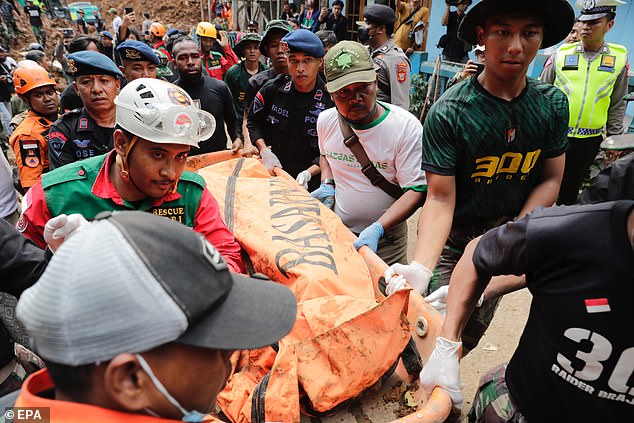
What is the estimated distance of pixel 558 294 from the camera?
1233 millimetres

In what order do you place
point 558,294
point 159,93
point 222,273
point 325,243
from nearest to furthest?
point 222,273 → point 558,294 → point 159,93 → point 325,243

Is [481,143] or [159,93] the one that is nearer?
[159,93]

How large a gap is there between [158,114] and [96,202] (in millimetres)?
541

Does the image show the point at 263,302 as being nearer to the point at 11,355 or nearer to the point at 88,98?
the point at 11,355

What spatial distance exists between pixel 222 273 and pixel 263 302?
0.13 meters

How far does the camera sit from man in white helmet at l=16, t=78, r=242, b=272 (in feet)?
5.98

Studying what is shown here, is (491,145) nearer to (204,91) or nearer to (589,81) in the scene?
(589,81)

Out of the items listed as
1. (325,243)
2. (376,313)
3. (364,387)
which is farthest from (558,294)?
(325,243)

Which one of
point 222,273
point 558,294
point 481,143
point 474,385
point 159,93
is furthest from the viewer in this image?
point 474,385

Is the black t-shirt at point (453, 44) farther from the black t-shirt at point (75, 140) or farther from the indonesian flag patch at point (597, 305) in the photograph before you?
the indonesian flag patch at point (597, 305)

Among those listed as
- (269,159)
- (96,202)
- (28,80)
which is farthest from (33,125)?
(96,202)

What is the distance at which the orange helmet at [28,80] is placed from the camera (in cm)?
380

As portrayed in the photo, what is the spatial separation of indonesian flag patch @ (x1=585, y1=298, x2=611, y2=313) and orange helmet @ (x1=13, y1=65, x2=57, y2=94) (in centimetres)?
449

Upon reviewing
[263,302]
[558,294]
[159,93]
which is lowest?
[558,294]
